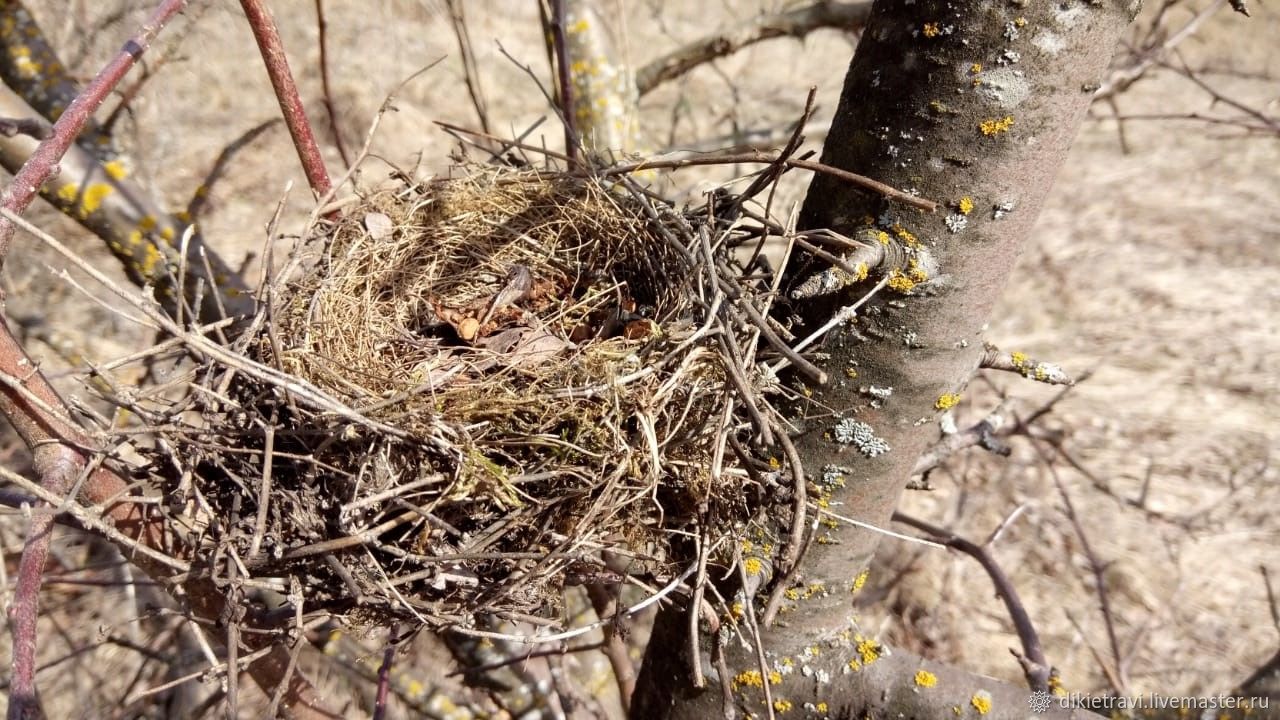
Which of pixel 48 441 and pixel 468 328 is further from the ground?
pixel 468 328

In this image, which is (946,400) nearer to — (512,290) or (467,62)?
(512,290)

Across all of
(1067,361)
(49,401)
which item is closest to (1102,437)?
(1067,361)

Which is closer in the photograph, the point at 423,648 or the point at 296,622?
the point at 296,622

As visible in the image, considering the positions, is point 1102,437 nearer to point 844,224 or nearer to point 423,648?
point 423,648

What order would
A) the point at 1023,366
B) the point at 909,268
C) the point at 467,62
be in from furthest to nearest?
the point at 467,62
the point at 1023,366
the point at 909,268

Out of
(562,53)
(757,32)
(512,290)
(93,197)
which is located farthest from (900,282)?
(757,32)

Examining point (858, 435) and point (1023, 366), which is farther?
point (1023, 366)

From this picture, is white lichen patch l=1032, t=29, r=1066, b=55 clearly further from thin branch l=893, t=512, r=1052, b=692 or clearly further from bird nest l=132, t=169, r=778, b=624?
thin branch l=893, t=512, r=1052, b=692
